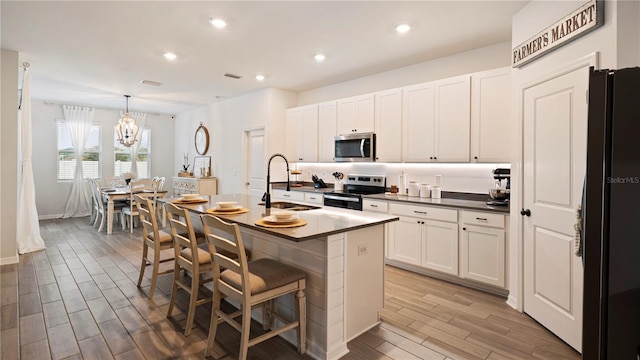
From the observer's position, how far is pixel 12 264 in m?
4.07

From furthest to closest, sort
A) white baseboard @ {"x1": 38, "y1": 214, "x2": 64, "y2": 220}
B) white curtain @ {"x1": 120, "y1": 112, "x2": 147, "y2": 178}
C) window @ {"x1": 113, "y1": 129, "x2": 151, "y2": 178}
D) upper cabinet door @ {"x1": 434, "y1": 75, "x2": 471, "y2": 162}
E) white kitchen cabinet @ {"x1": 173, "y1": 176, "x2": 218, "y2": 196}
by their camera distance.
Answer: white curtain @ {"x1": 120, "y1": 112, "x2": 147, "y2": 178}
window @ {"x1": 113, "y1": 129, "x2": 151, "y2": 178}
white baseboard @ {"x1": 38, "y1": 214, "x2": 64, "y2": 220}
white kitchen cabinet @ {"x1": 173, "y1": 176, "x2": 218, "y2": 196}
upper cabinet door @ {"x1": 434, "y1": 75, "x2": 471, "y2": 162}

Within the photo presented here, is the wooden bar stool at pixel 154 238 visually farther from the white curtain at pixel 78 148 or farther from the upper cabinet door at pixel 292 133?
the white curtain at pixel 78 148

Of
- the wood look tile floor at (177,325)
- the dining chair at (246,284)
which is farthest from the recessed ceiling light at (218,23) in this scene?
the wood look tile floor at (177,325)

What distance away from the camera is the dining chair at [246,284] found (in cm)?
188

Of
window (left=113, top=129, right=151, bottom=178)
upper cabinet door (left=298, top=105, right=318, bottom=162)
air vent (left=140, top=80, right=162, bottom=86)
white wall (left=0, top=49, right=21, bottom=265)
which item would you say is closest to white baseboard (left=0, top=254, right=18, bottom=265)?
white wall (left=0, top=49, right=21, bottom=265)

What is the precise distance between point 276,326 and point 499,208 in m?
2.35

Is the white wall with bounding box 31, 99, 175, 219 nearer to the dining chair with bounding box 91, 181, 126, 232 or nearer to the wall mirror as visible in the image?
the dining chair with bounding box 91, 181, 126, 232

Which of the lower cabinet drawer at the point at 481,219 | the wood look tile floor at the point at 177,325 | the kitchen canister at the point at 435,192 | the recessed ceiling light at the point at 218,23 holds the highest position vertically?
the recessed ceiling light at the point at 218,23

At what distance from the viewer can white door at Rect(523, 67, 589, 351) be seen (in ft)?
7.34

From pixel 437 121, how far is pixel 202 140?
580 cm

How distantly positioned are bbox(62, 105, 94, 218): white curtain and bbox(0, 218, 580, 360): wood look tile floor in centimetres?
433

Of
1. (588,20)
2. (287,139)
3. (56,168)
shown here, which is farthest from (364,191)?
(56,168)

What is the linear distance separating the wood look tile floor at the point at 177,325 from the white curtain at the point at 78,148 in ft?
14.2

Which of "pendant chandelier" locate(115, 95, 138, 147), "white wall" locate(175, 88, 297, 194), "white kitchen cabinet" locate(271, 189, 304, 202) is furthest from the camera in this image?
"pendant chandelier" locate(115, 95, 138, 147)
